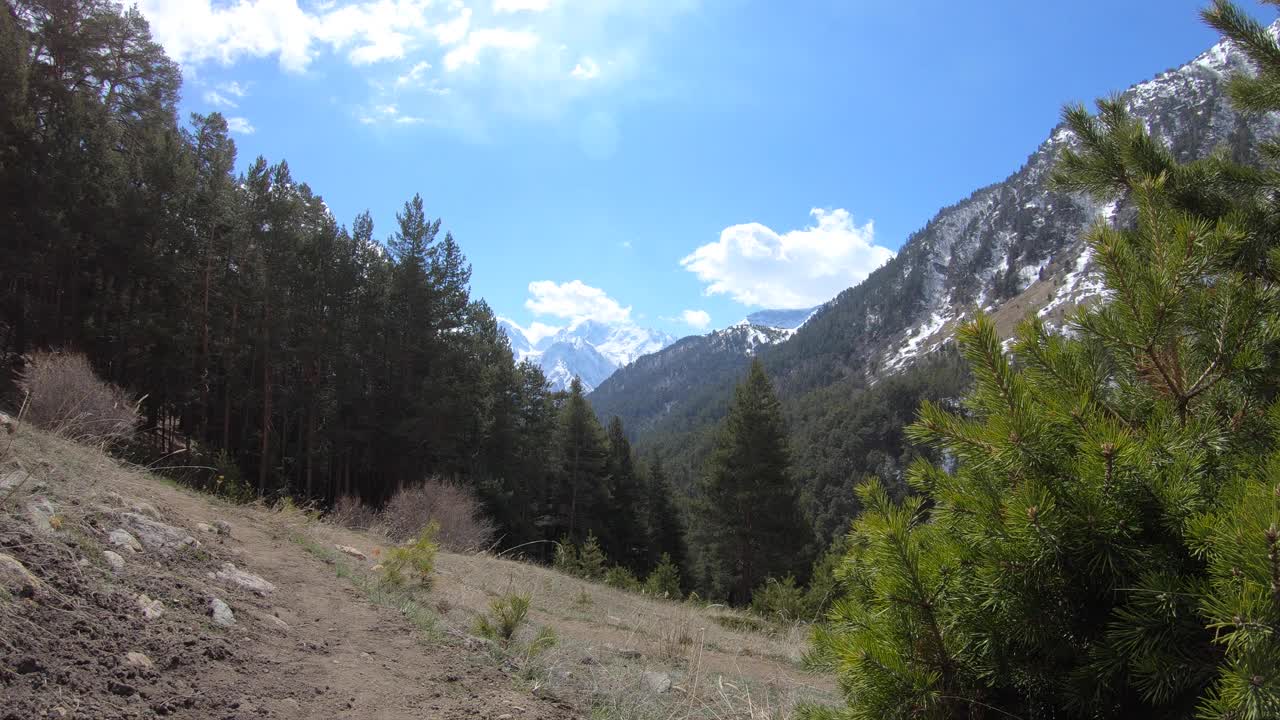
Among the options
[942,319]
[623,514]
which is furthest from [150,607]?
[942,319]

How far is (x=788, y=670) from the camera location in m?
5.95

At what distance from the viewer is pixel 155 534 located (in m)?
4.48

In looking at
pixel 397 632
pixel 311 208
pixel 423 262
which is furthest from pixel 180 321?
pixel 397 632

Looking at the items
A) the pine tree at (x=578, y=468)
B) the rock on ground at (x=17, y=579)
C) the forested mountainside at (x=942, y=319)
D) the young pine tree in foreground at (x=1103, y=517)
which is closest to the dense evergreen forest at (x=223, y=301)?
the pine tree at (x=578, y=468)

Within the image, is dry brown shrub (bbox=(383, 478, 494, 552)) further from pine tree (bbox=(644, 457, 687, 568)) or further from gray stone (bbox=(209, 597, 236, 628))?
pine tree (bbox=(644, 457, 687, 568))

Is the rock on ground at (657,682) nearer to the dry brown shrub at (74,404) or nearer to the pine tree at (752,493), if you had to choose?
the dry brown shrub at (74,404)

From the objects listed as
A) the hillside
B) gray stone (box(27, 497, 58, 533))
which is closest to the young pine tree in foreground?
the hillside

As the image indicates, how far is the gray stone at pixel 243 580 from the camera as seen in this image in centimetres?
447

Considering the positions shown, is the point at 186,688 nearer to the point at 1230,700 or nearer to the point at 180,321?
the point at 1230,700

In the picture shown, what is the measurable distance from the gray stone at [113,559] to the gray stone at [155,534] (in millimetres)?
489

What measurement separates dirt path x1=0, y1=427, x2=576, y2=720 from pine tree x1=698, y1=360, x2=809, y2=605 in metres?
21.5

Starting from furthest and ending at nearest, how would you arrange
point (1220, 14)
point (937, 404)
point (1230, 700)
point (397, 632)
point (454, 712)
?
point (397, 632) → point (454, 712) → point (1220, 14) → point (937, 404) → point (1230, 700)

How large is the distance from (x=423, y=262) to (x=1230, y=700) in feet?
91.2

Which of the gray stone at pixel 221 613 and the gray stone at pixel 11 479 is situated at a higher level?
the gray stone at pixel 11 479
